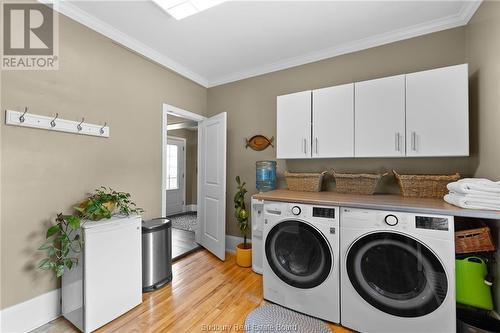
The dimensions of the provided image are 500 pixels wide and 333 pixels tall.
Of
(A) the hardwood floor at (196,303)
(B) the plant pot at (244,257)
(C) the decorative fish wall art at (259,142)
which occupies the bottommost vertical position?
(A) the hardwood floor at (196,303)

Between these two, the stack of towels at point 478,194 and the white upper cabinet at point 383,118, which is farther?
the white upper cabinet at point 383,118

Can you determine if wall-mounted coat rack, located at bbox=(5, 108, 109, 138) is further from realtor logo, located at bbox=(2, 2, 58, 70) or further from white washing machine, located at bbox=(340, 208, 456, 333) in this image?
white washing machine, located at bbox=(340, 208, 456, 333)

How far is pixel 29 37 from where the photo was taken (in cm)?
174

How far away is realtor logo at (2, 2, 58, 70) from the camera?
1619 millimetres

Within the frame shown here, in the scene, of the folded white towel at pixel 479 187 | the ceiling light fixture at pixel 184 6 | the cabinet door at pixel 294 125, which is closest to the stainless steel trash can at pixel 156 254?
the cabinet door at pixel 294 125

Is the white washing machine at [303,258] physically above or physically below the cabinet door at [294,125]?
below

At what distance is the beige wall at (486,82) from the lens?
1515 mm

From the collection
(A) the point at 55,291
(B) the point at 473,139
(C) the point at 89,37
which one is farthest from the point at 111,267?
(B) the point at 473,139

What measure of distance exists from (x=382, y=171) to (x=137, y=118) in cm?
280

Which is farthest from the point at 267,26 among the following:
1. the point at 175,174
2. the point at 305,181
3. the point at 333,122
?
the point at 175,174

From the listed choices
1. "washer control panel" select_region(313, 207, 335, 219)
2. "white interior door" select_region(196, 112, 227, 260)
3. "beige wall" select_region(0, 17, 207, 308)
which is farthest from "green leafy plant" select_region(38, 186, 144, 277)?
"washer control panel" select_region(313, 207, 335, 219)

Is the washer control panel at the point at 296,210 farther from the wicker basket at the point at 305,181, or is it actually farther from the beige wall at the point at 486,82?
the beige wall at the point at 486,82

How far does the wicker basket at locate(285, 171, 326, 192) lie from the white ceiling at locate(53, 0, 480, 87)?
1468 mm

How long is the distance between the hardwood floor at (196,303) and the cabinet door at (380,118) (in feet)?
5.12
